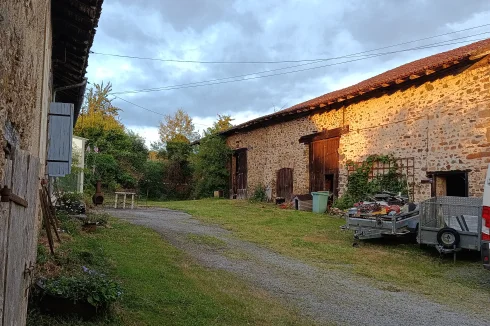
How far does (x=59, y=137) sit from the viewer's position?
28.4 ft

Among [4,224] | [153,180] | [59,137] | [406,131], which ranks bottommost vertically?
[4,224]

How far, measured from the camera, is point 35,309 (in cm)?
420

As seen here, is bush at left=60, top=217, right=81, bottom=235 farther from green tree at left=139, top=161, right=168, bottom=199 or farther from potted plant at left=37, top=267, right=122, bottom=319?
green tree at left=139, top=161, right=168, bottom=199

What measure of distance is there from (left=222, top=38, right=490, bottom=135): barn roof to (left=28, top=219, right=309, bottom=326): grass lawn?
939 cm

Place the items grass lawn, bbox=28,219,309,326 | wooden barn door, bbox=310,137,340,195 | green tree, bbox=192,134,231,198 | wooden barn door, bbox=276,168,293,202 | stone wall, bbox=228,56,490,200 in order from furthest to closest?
1. green tree, bbox=192,134,231,198
2. wooden barn door, bbox=276,168,293,202
3. wooden barn door, bbox=310,137,340,195
4. stone wall, bbox=228,56,490,200
5. grass lawn, bbox=28,219,309,326

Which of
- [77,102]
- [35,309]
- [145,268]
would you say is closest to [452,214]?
[145,268]

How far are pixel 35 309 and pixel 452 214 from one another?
28.2ft

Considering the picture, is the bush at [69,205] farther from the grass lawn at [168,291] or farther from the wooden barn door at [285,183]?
the wooden barn door at [285,183]

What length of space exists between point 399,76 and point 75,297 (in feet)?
41.9

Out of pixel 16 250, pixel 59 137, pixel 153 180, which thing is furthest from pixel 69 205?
pixel 153 180

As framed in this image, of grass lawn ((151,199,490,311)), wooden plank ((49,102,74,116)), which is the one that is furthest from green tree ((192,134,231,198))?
wooden plank ((49,102,74,116))

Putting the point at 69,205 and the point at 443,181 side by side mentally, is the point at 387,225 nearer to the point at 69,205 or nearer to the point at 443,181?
the point at 443,181

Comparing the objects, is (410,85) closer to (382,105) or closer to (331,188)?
(382,105)

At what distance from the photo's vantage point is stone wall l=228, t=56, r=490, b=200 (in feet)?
40.1
